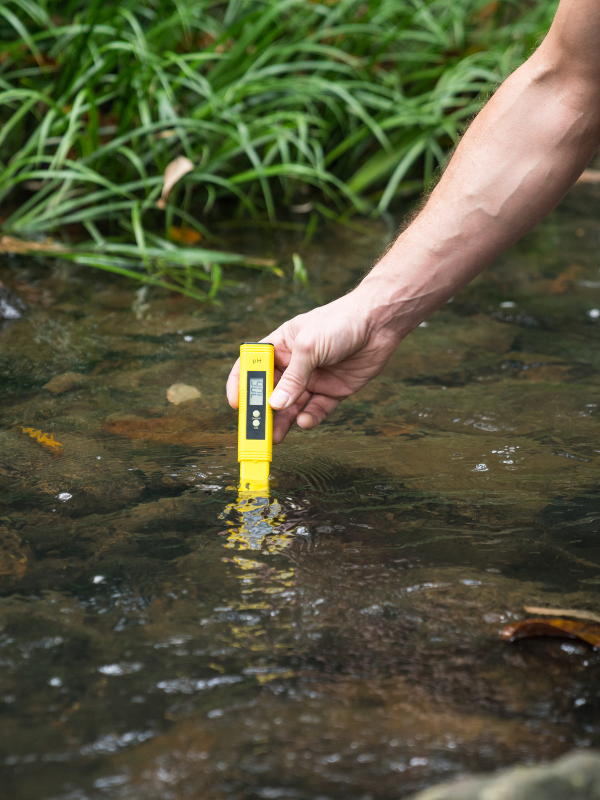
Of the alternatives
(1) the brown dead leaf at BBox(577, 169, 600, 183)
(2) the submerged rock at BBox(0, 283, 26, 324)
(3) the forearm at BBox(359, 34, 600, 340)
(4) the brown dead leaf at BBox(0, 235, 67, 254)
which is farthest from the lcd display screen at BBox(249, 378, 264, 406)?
(1) the brown dead leaf at BBox(577, 169, 600, 183)

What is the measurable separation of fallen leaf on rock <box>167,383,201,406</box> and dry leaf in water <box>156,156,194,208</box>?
3.89 feet

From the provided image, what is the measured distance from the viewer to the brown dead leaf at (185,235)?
325 centimetres

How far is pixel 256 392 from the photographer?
1628 millimetres

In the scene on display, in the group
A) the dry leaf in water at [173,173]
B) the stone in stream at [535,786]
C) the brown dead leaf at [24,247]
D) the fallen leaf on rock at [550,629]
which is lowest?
the fallen leaf on rock at [550,629]

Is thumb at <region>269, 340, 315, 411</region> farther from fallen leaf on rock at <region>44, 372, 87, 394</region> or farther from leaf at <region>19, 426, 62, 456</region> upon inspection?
fallen leaf on rock at <region>44, 372, 87, 394</region>

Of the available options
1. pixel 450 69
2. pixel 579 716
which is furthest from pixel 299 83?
pixel 579 716

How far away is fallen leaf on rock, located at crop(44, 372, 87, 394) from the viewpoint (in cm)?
204

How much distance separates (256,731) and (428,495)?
73cm

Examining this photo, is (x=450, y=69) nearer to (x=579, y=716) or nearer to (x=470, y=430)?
(x=470, y=430)

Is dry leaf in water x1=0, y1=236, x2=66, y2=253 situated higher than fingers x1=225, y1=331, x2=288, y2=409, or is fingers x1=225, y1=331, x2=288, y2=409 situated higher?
dry leaf in water x1=0, y1=236, x2=66, y2=253

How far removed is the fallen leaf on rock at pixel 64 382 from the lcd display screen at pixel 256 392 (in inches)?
26.3

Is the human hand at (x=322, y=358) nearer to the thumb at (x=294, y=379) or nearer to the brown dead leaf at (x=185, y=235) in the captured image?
the thumb at (x=294, y=379)

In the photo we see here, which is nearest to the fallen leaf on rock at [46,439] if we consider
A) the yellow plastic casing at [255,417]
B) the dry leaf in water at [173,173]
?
the yellow plastic casing at [255,417]

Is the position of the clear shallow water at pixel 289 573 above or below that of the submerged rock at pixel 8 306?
below
